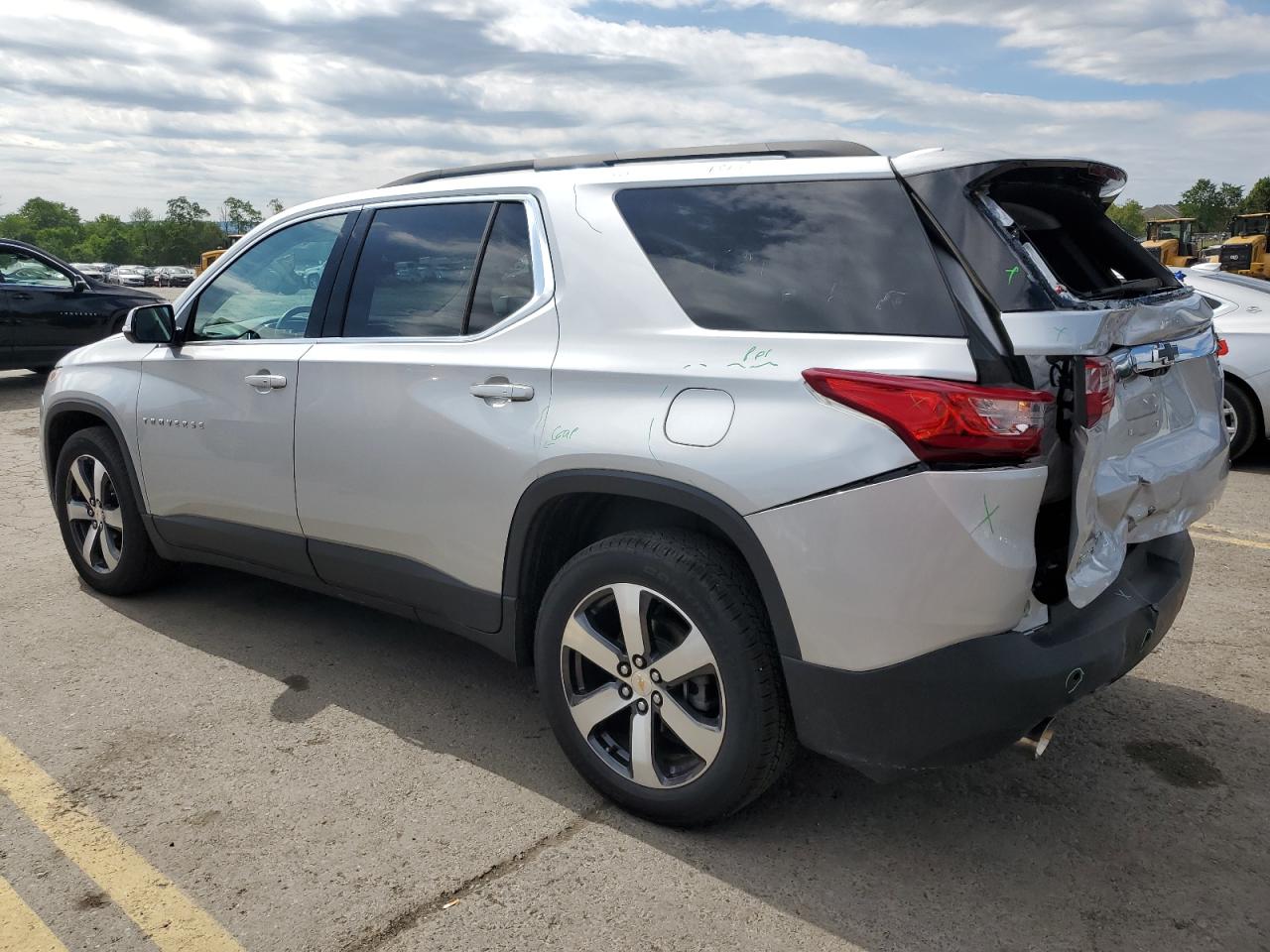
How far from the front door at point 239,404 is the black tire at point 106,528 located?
242mm

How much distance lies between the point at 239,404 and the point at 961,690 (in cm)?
286

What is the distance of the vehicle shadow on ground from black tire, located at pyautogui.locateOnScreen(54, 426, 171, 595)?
82 cm

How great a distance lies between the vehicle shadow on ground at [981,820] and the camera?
101 inches

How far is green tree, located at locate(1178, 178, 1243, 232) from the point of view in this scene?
356ft

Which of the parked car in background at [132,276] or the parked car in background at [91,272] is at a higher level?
the parked car in background at [91,272]

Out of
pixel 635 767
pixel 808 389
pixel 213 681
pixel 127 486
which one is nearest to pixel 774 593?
pixel 808 389

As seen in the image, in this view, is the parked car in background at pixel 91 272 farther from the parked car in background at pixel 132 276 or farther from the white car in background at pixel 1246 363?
the white car in background at pixel 1246 363

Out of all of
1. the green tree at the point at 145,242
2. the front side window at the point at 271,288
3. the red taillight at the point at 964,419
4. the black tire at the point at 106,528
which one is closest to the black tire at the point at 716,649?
the red taillight at the point at 964,419

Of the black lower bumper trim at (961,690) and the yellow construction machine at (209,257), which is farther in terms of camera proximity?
the yellow construction machine at (209,257)

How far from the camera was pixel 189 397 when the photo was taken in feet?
13.9

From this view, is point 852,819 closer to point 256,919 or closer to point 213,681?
point 256,919

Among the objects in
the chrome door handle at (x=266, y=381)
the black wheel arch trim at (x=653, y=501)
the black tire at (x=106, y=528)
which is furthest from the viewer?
the black tire at (x=106, y=528)

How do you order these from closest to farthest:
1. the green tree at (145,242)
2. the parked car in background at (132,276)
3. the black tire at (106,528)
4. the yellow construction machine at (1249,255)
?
1. the black tire at (106,528)
2. the yellow construction machine at (1249,255)
3. the parked car in background at (132,276)
4. the green tree at (145,242)

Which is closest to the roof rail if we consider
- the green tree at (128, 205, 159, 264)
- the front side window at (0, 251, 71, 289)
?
the front side window at (0, 251, 71, 289)
